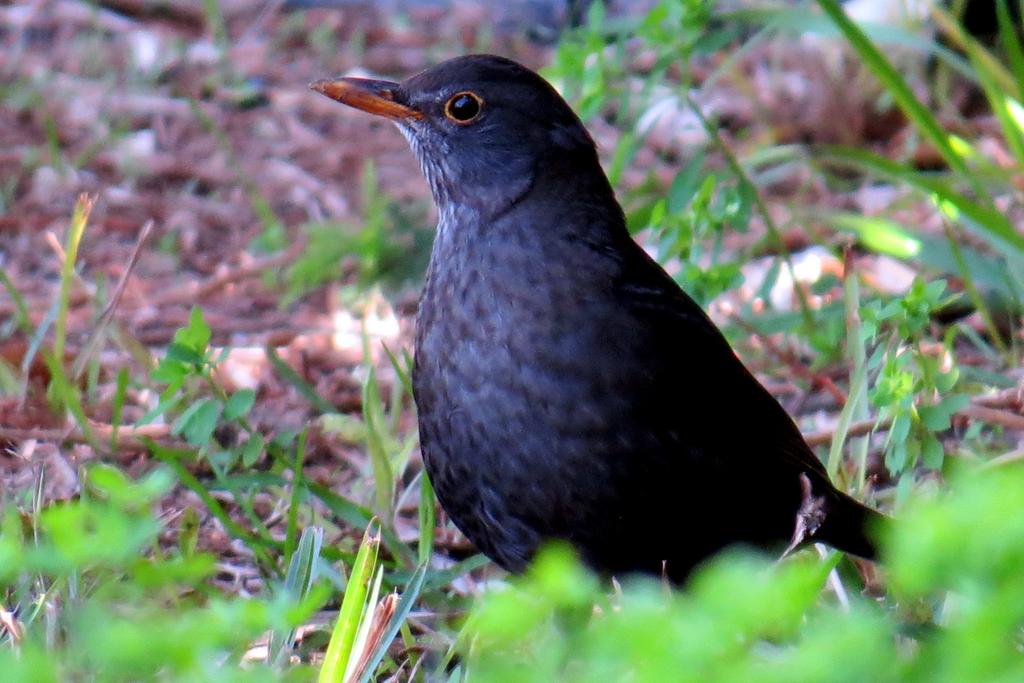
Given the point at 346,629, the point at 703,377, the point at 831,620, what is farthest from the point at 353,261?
the point at 831,620

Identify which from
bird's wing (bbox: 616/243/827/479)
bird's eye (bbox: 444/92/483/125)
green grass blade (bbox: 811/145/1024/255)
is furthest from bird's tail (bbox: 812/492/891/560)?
bird's eye (bbox: 444/92/483/125)

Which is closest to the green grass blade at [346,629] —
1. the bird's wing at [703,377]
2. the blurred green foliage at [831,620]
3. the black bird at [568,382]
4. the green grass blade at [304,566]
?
the green grass blade at [304,566]

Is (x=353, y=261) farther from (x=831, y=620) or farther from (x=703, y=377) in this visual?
(x=831, y=620)

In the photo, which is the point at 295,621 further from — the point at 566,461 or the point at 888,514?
the point at 888,514

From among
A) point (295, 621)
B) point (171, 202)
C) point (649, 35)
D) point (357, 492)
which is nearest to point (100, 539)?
point (295, 621)

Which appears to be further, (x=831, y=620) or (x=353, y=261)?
(x=353, y=261)

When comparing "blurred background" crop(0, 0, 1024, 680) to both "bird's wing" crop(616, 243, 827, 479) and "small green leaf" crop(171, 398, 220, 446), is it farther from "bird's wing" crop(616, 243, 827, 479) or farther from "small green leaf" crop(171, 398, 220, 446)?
"bird's wing" crop(616, 243, 827, 479)
